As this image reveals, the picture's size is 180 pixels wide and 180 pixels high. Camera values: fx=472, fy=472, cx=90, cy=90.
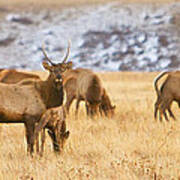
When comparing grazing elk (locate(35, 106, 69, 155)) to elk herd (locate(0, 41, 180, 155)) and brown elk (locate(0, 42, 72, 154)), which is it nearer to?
elk herd (locate(0, 41, 180, 155))

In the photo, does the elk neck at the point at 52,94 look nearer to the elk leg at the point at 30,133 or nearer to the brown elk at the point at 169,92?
the elk leg at the point at 30,133

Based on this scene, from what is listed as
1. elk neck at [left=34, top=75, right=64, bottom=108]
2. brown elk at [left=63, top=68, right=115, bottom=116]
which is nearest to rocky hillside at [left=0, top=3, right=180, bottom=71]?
brown elk at [left=63, top=68, right=115, bottom=116]

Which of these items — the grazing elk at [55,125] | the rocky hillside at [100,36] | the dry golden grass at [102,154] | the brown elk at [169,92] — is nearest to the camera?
the dry golden grass at [102,154]

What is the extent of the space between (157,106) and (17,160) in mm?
5933

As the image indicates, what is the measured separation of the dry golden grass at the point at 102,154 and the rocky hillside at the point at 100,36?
3218 centimetres

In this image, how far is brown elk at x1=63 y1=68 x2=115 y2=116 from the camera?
1316 cm

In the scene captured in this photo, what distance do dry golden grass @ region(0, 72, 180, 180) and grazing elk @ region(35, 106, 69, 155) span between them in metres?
0.21

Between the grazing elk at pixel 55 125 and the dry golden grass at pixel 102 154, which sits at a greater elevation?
the grazing elk at pixel 55 125

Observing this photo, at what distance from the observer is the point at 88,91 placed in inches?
527

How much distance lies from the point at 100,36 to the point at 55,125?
46066 mm

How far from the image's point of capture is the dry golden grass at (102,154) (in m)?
5.98

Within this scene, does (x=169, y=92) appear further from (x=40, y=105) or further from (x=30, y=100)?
(x=30, y=100)

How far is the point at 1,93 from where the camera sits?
735 cm

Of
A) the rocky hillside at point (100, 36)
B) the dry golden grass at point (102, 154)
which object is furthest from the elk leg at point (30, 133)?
the rocky hillside at point (100, 36)
